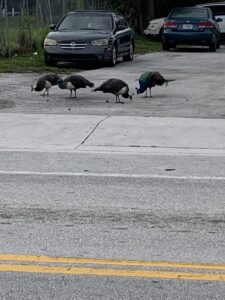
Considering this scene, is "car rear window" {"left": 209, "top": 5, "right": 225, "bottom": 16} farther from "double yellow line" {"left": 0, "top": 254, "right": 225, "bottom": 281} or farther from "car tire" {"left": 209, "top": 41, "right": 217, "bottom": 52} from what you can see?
"double yellow line" {"left": 0, "top": 254, "right": 225, "bottom": 281}

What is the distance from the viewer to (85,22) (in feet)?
74.1

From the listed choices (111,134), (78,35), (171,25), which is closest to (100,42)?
(78,35)

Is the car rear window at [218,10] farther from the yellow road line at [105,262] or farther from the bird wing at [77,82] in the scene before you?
the yellow road line at [105,262]

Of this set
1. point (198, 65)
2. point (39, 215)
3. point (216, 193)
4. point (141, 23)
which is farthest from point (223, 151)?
point (141, 23)

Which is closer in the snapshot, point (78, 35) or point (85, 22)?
point (78, 35)

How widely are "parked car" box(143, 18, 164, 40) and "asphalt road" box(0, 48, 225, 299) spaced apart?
24.3 metres

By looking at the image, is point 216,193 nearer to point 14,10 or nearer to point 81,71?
point 81,71

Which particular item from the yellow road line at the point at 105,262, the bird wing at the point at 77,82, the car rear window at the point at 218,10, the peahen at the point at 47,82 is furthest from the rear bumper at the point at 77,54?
the yellow road line at the point at 105,262

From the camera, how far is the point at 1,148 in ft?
34.6

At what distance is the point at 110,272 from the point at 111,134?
588 cm

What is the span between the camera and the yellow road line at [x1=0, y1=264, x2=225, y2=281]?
5.42 metres

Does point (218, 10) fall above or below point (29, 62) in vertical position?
below

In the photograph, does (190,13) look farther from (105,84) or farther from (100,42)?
(105,84)

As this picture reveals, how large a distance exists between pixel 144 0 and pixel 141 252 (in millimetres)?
31719
